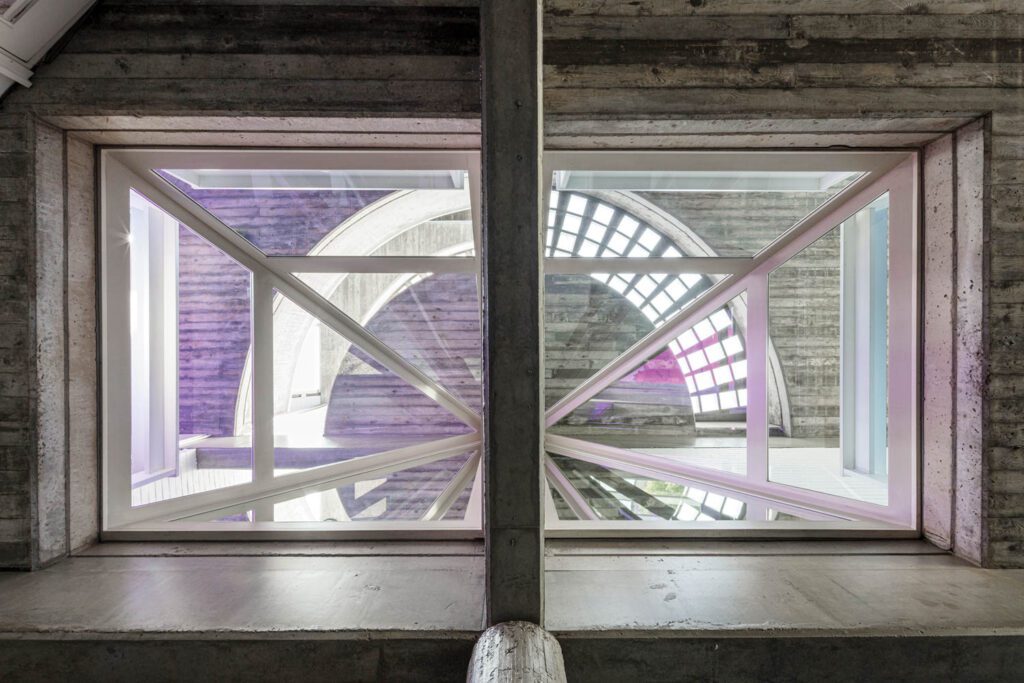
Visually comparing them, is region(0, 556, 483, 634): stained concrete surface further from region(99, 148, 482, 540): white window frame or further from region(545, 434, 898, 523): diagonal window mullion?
region(545, 434, 898, 523): diagonal window mullion

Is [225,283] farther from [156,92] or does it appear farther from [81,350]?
[156,92]

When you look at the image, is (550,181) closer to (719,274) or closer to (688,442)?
(719,274)

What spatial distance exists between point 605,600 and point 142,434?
412 centimetres

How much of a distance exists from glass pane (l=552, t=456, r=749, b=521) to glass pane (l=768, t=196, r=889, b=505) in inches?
23.9

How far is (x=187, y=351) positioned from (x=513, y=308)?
11.2ft

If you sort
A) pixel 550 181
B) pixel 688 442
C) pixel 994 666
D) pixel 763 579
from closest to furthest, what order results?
pixel 994 666
pixel 763 579
pixel 550 181
pixel 688 442

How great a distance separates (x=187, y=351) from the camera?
12.2ft

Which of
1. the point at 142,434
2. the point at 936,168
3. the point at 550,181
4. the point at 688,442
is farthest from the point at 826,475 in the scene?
the point at 142,434

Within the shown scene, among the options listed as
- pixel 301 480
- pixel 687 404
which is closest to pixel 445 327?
pixel 301 480

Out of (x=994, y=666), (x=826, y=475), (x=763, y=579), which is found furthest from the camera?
(x=826, y=475)

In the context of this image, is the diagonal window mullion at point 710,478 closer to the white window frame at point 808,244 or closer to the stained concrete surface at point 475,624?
the white window frame at point 808,244

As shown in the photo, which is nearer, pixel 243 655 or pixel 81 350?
pixel 243 655

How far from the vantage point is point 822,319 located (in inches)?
146

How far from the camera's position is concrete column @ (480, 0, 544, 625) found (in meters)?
1.80
